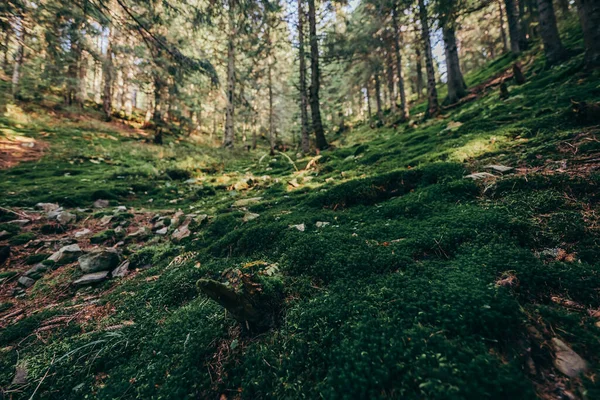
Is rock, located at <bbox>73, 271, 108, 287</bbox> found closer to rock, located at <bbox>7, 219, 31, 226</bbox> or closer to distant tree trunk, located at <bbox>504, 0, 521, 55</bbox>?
rock, located at <bbox>7, 219, 31, 226</bbox>

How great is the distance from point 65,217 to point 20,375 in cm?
426

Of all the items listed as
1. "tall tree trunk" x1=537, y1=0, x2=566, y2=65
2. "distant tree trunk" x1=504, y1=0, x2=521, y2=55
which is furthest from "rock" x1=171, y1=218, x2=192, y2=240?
"distant tree trunk" x1=504, y1=0, x2=521, y2=55

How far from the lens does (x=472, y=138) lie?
4.85 metres

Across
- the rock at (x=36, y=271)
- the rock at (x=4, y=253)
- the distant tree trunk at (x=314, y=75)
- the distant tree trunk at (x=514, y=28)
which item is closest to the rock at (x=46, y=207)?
the rock at (x=4, y=253)

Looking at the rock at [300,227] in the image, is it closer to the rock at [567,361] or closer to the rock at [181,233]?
the rock at [181,233]

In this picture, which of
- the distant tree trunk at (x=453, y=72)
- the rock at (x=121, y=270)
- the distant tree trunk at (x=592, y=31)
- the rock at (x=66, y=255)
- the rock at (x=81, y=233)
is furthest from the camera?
the distant tree trunk at (x=453, y=72)

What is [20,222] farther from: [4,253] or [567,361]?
[567,361]

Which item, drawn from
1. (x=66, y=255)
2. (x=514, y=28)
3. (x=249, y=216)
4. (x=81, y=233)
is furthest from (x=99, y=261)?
(x=514, y=28)

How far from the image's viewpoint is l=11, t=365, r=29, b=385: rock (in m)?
1.75

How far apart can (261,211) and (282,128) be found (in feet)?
86.0

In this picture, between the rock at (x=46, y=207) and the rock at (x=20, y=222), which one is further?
the rock at (x=46, y=207)

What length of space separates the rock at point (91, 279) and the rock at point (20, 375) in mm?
1341

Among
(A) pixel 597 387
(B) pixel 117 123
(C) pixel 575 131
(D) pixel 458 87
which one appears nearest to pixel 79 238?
(A) pixel 597 387

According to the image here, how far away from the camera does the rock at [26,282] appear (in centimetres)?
327
